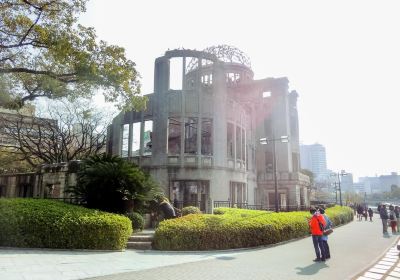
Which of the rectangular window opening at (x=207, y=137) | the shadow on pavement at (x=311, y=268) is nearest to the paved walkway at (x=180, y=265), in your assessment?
the shadow on pavement at (x=311, y=268)

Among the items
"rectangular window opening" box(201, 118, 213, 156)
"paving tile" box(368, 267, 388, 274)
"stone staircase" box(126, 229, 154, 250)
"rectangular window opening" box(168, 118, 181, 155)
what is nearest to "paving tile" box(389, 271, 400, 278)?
"paving tile" box(368, 267, 388, 274)

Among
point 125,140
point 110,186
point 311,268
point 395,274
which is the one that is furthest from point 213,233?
point 125,140

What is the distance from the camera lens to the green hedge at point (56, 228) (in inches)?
393

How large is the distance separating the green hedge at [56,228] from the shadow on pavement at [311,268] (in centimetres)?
604

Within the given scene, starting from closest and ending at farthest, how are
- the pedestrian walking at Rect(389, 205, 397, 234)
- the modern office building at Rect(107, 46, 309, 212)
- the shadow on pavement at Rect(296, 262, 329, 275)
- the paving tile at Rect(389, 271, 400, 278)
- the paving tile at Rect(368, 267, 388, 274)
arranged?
the shadow on pavement at Rect(296, 262, 329, 275) → the paving tile at Rect(389, 271, 400, 278) → the paving tile at Rect(368, 267, 388, 274) → the pedestrian walking at Rect(389, 205, 397, 234) → the modern office building at Rect(107, 46, 309, 212)

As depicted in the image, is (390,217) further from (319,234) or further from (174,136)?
(174,136)

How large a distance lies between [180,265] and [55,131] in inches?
1142

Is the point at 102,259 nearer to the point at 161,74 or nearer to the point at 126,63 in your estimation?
the point at 126,63

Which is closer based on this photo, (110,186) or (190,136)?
(110,186)

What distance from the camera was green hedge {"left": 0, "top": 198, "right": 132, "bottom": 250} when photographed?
9977 millimetres

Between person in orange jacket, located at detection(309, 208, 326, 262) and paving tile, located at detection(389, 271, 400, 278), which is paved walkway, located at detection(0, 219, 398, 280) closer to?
person in orange jacket, located at detection(309, 208, 326, 262)

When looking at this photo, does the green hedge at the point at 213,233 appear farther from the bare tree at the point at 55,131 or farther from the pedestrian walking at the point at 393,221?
the bare tree at the point at 55,131

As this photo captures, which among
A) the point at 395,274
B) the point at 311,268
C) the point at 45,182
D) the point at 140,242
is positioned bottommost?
the point at 395,274

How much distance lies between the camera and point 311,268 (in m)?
8.73
